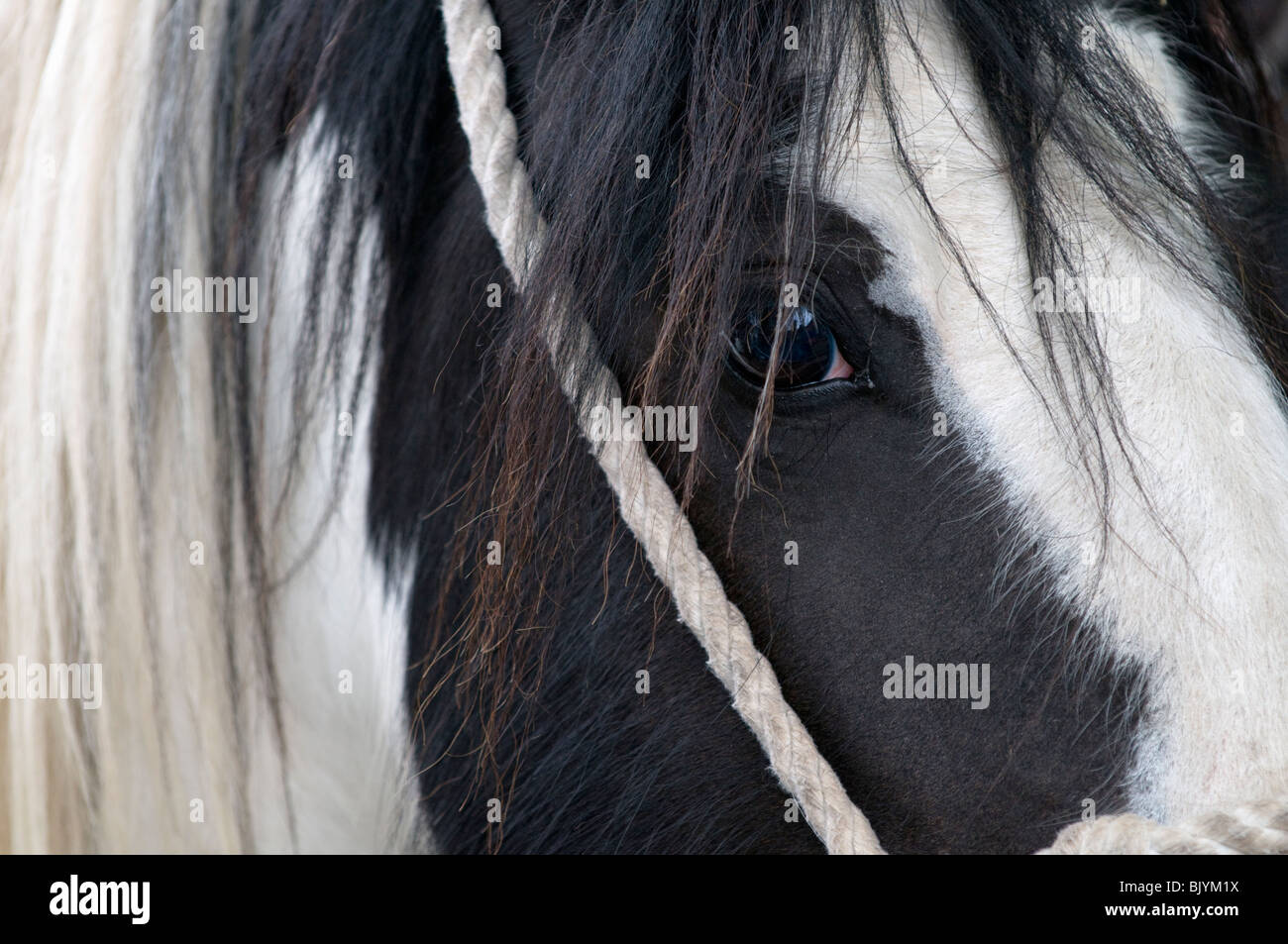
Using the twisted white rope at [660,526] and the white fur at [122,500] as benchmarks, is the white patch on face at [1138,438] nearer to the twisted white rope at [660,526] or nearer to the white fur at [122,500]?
the twisted white rope at [660,526]

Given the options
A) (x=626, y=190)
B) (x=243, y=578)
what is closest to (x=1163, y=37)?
(x=626, y=190)

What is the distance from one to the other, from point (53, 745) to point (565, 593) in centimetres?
46

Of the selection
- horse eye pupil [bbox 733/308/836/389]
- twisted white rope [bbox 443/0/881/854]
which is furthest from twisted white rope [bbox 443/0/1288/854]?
horse eye pupil [bbox 733/308/836/389]

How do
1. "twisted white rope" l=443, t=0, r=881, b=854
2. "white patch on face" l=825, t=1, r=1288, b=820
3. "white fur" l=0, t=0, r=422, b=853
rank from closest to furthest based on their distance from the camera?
1. "white patch on face" l=825, t=1, r=1288, b=820
2. "twisted white rope" l=443, t=0, r=881, b=854
3. "white fur" l=0, t=0, r=422, b=853

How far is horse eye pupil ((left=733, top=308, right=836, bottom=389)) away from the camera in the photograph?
77 centimetres

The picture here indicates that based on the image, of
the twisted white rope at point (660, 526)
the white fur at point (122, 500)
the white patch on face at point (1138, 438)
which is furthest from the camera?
the white fur at point (122, 500)

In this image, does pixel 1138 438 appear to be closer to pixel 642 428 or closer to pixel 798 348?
pixel 798 348

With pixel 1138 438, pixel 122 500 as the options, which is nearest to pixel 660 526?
pixel 1138 438

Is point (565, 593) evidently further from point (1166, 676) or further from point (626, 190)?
point (1166, 676)

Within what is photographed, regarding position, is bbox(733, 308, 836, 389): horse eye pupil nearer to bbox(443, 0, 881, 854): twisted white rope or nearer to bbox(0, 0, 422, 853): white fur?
bbox(443, 0, 881, 854): twisted white rope

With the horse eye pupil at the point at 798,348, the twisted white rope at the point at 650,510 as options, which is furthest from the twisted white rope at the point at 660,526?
the horse eye pupil at the point at 798,348

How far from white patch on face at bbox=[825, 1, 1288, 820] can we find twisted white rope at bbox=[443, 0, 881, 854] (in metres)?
0.20

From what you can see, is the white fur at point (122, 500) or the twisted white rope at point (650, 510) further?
the white fur at point (122, 500)

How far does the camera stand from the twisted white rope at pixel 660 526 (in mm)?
764
